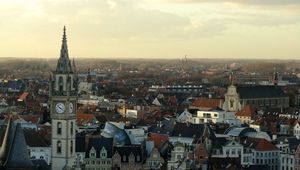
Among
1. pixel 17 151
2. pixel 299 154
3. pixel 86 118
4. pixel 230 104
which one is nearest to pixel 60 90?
pixel 17 151

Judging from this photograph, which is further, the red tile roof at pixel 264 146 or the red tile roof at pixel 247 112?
the red tile roof at pixel 247 112

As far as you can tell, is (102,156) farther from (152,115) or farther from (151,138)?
(152,115)

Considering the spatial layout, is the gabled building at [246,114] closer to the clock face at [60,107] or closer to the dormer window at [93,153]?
the dormer window at [93,153]

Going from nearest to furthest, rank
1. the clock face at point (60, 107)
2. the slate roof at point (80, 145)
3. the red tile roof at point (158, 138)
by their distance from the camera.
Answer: the clock face at point (60, 107) < the slate roof at point (80, 145) < the red tile roof at point (158, 138)

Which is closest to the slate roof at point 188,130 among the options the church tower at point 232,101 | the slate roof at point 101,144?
the slate roof at point 101,144

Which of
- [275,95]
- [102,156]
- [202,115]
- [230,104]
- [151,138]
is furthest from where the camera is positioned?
[275,95]

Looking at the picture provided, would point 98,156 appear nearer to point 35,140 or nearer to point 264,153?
point 35,140

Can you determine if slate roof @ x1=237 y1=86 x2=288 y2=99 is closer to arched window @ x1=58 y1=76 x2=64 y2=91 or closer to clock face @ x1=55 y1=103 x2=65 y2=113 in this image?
arched window @ x1=58 y1=76 x2=64 y2=91
